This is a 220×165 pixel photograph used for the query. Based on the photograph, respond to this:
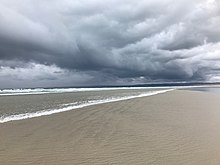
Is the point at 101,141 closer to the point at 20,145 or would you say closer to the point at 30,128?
the point at 20,145

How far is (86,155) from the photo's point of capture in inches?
338

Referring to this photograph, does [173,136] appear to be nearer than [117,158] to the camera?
No

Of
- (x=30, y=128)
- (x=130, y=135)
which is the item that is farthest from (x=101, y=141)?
(x=30, y=128)

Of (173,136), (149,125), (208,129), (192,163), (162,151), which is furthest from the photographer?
(149,125)

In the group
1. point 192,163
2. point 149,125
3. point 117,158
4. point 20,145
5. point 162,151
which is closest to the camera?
point 192,163

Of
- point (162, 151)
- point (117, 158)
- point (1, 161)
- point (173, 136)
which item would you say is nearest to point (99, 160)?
point (117, 158)

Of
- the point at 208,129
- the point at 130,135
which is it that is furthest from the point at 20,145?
the point at 208,129

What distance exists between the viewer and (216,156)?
845 centimetres

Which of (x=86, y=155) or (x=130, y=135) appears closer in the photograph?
(x=86, y=155)

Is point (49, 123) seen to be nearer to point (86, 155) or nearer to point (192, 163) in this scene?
point (86, 155)

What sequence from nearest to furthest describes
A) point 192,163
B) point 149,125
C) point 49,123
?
point 192,163 < point 149,125 < point 49,123

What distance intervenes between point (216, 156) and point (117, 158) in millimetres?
2915

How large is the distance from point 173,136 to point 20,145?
19.1 feet

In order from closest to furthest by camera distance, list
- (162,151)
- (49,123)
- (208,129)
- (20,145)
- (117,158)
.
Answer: (117,158), (162,151), (20,145), (208,129), (49,123)
